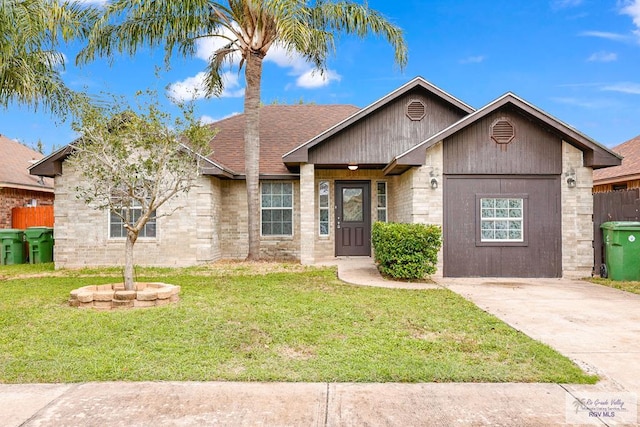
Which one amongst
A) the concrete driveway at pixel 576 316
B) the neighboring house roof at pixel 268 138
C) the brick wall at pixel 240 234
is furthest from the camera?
the brick wall at pixel 240 234

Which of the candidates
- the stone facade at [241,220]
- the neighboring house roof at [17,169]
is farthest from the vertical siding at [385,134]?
the neighboring house roof at [17,169]

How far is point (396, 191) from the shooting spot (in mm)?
13117

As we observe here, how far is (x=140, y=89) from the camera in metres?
7.64

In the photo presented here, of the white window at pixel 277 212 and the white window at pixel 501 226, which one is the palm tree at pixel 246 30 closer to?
the white window at pixel 277 212

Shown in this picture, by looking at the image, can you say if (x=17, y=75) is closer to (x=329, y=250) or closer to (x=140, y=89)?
(x=140, y=89)

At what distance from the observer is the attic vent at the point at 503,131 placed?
10.2 meters

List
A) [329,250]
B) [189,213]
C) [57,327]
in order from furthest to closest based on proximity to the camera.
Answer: [329,250] < [189,213] < [57,327]

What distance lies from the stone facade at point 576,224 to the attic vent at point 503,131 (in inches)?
50.0

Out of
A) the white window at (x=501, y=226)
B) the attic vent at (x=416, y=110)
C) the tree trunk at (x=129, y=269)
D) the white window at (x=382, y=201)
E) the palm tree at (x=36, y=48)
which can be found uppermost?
the palm tree at (x=36, y=48)

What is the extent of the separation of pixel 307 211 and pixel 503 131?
17.6 feet

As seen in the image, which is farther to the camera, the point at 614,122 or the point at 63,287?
the point at 614,122

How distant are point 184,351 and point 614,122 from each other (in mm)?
24423

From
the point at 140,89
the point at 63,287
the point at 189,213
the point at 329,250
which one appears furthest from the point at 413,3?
the point at 63,287

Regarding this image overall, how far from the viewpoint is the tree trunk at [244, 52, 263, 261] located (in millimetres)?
12523
